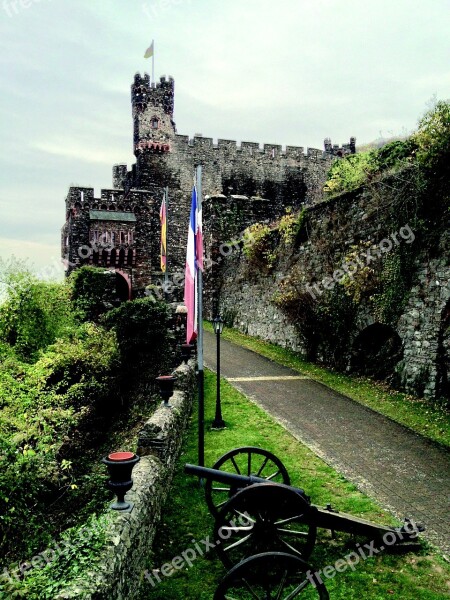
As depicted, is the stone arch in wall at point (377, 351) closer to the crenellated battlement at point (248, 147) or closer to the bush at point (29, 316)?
the bush at point (29, 316)

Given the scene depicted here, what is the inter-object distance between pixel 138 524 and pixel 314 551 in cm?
183

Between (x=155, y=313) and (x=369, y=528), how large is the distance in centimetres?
875

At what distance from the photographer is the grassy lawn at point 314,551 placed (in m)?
4.17

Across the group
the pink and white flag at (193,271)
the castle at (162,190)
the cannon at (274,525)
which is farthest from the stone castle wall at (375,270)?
the castle at (162,190)

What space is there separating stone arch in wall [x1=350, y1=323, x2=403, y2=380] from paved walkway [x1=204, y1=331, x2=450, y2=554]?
123 cm

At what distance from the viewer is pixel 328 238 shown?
1348 centimetres

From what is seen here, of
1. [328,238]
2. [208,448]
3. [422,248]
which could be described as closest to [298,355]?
[328,238]

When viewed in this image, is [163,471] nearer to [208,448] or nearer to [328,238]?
[208,448]

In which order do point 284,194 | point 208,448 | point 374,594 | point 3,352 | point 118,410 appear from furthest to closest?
point 284,194 → point 3,352 → point 118,410 → point 208,448 → point 374,594

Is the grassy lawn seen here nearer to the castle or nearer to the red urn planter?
the red urn planter

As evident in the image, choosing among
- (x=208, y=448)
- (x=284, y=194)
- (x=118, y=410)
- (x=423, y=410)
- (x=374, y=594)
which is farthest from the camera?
(x=284, y=194)

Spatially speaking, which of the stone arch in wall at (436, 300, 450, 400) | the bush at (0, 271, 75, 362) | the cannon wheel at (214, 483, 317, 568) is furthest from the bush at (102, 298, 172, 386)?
the cannon wheel at (214, 483, 317, 568)

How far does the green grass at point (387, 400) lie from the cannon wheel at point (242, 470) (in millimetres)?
3004
